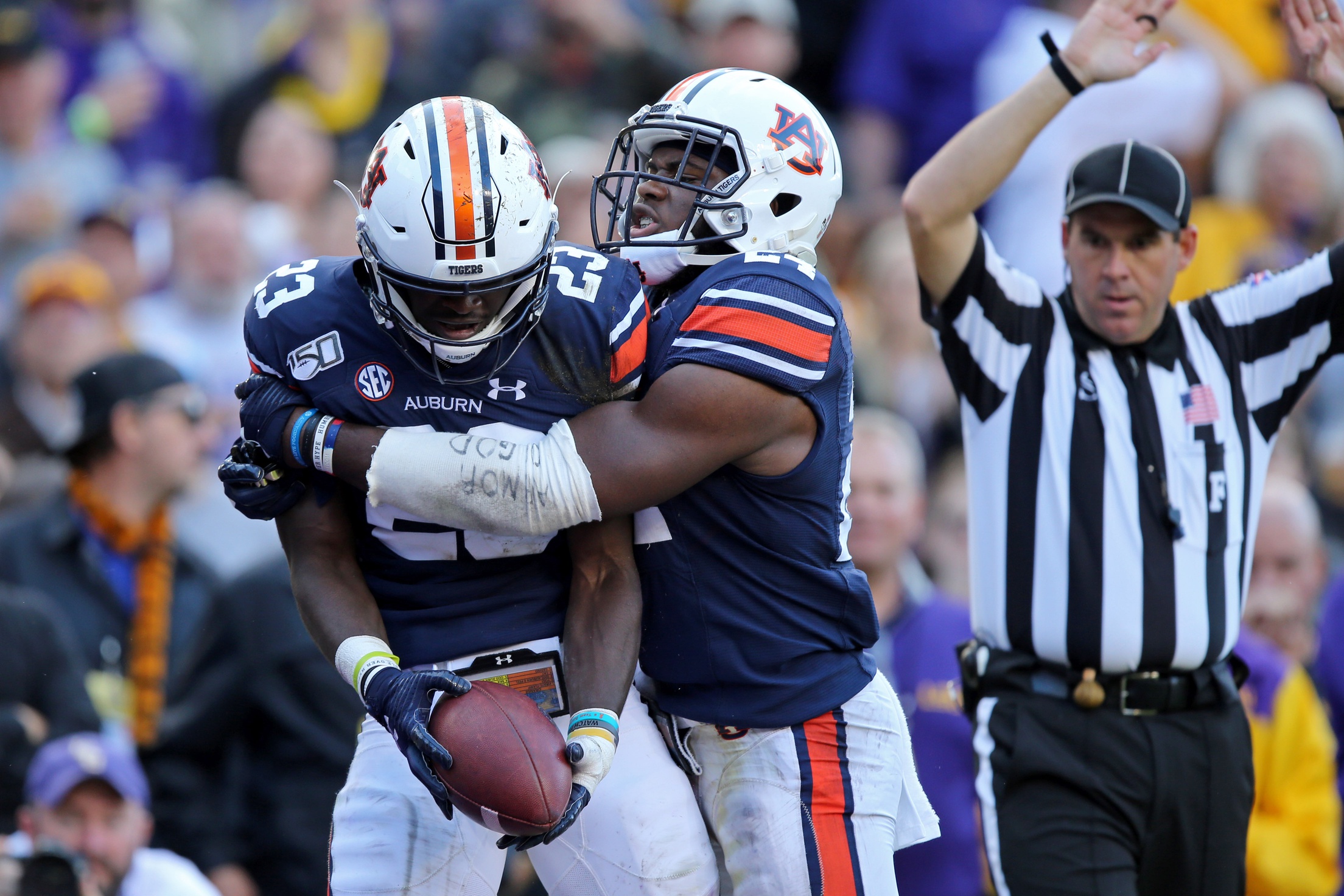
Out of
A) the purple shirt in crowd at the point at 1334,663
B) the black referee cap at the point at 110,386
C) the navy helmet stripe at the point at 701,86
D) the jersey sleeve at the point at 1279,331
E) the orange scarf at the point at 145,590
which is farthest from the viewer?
the purple shirt in crowd at the point at 1334,663

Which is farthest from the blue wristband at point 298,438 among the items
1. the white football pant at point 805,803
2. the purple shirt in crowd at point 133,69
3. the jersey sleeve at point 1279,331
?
the purple shirt in crowd at point 133,69

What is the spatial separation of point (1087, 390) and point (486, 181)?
6.20 ft

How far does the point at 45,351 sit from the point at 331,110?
8.46 ft

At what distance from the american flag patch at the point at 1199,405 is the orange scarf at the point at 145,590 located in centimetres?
348

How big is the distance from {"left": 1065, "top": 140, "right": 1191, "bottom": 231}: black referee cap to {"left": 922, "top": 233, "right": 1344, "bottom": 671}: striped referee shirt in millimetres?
268

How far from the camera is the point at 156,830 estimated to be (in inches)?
218

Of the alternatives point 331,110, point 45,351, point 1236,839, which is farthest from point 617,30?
point 1236,839

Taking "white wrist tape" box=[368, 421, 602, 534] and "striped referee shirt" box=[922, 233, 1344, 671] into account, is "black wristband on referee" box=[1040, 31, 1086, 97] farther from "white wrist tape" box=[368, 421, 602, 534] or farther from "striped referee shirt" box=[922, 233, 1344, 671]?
"white wrist tape" box=[368, 421, 602, 534]

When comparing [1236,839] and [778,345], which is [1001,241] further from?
[778,345]

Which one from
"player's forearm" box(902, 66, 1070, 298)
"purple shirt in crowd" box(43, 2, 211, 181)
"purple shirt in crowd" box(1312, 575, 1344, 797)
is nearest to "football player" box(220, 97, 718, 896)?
"player's forearm" box(902, 66, 1070, 298)

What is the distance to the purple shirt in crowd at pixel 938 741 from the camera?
5.11 meters

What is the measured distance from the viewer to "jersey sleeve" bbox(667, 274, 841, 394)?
3244 mm

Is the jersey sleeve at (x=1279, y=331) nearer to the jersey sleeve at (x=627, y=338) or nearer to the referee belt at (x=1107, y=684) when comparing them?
the referee belt at (x=1107, y=684)

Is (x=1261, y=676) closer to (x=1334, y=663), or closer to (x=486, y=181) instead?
(x=1334, y=663)
